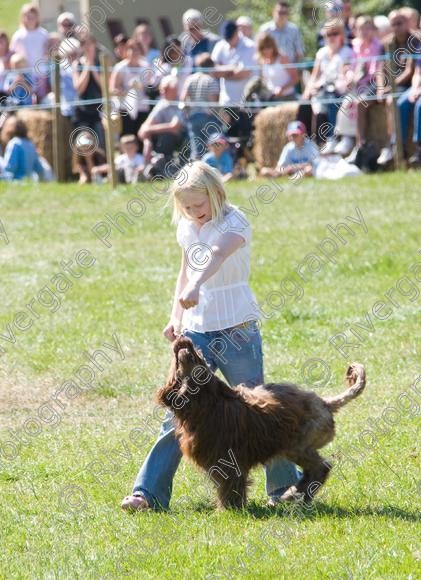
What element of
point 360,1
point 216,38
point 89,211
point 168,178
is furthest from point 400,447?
point 360,1

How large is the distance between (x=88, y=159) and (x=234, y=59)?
3.02 metres

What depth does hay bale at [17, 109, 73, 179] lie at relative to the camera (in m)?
20.6

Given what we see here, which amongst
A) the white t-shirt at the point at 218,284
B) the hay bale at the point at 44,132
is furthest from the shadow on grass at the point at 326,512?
the hay bale at the point at 44,132

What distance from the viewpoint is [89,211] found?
57.4ft

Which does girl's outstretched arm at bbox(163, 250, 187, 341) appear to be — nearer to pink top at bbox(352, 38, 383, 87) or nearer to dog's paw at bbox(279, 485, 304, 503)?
dog's paw at bbox(279, 485, 304, 503)

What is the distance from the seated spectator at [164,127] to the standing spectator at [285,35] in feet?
6.23

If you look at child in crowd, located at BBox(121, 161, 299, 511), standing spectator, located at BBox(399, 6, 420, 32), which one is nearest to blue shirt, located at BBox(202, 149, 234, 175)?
standing spectator, located at BBox(399, 6, 420, 32)

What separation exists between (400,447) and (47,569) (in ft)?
9.20

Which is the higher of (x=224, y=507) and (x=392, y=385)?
(x=224, y=507)

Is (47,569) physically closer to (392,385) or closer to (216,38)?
(392,385)

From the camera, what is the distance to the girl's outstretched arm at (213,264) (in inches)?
246

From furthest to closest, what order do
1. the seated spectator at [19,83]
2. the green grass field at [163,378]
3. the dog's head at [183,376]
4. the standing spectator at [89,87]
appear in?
the seated spectator at [19,83] < the standing spectator at [89,87] < the dog's head at [183,376] < the green grass field at [163,378]

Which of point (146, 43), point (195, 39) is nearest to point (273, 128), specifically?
point (195, 39)

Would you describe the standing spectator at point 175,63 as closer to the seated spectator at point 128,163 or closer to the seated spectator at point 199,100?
the seated spectator at point 199,100
